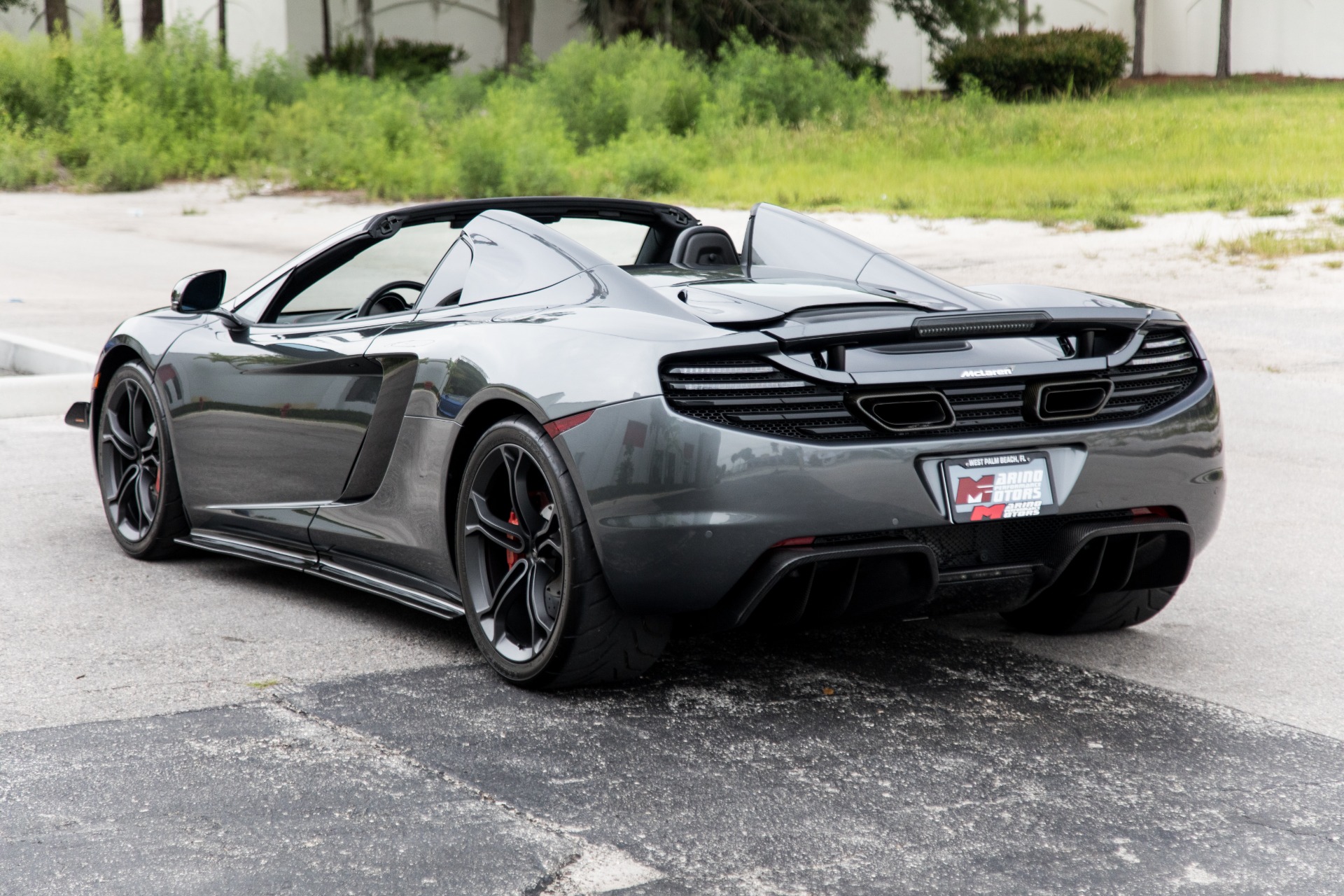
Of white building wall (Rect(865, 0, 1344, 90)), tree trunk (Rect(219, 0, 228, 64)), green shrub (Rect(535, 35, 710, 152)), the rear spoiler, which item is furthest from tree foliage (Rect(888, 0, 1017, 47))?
the rear spoiler

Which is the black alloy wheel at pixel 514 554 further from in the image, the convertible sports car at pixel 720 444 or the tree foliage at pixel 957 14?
the tree foliage at pixel 957 14

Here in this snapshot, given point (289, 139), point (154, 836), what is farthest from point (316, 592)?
point (289, 139)

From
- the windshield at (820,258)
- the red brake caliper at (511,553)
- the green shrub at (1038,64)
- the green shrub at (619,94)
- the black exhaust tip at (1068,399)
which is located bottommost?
the red brake caliper at (511,553)

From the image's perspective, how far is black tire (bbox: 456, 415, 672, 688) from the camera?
3889 millimetres

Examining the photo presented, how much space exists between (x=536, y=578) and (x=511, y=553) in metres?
0.17

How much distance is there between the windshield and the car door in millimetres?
1084

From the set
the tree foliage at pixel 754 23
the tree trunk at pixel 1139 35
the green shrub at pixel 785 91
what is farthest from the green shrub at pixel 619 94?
the tree trunk at pixel 1139 35

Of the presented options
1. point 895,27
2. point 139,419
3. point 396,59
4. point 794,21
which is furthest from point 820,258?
point 396,59

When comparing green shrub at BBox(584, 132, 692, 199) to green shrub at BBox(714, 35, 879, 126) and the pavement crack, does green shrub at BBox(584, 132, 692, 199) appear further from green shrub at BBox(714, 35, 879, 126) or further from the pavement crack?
the pavement crack

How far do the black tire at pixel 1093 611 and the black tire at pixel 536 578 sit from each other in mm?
1312

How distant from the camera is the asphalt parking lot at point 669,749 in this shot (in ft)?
10.1

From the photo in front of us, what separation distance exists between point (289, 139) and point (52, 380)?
21.9 metres

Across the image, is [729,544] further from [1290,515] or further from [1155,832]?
[1290,515]

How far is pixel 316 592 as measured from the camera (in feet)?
17.7
